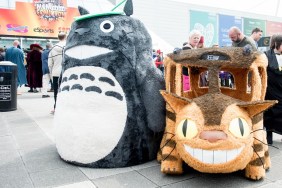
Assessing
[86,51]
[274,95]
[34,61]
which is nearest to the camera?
[86,51]

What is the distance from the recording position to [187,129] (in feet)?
8.00

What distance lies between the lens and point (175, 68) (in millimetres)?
3066

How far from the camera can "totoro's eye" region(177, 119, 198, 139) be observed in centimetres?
240

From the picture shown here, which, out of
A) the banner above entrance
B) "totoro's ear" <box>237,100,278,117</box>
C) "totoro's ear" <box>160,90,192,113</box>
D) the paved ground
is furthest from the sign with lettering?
the banner above entrance

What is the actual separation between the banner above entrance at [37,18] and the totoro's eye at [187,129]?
15550mm

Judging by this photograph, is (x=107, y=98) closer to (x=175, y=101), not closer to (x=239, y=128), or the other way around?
(x=175, y=101)

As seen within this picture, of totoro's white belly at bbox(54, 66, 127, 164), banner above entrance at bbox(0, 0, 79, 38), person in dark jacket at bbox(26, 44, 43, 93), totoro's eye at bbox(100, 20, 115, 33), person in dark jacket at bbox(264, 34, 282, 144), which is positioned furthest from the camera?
banner above entrance at bbox(0, 0, 79, 38)

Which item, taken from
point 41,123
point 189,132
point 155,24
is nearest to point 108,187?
point 189,132

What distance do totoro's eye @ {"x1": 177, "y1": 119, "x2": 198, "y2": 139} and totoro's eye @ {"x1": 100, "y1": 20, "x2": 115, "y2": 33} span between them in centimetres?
118

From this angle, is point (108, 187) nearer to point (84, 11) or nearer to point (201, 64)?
point (201, 64)

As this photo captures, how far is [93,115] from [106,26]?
88 cm

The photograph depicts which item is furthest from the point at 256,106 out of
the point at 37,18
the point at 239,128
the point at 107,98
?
the point at 37,18

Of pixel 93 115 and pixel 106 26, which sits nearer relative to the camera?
pixel 93 115

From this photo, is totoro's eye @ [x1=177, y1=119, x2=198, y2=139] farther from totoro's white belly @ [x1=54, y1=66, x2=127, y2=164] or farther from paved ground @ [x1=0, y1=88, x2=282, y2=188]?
totoro's white belly @ [x1=54, y1=66, x2=127, y2=164]
